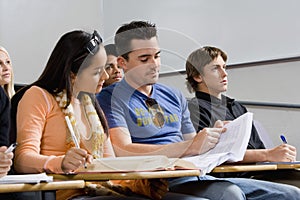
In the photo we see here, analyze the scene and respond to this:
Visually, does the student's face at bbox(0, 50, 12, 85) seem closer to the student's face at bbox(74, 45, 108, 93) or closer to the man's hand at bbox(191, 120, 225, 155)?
the student's face at bbox(74, 45, 108, 93)

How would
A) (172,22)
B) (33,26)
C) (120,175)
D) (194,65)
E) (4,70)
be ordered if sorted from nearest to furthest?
1. (120,175)
2. (194,65)
3. (4,70)
4. (172,22)
5. (33,26)

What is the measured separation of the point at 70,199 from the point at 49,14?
2.38 meters

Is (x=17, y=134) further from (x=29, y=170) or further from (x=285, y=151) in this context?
(x=285, y=151)

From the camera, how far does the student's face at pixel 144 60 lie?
1.53 metres

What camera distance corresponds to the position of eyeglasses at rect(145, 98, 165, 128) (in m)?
1.79

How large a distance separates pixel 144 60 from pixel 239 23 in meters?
1.68

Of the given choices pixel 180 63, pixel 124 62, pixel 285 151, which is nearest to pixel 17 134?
pixel 124 62

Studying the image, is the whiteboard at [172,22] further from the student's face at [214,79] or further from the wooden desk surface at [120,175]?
the wooden desk surface at [120,175]

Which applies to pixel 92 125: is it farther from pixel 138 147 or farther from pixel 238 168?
pixel 238 168

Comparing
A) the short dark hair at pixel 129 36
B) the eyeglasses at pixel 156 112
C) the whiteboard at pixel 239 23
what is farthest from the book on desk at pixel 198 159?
the whiteboard at pixel 239 23

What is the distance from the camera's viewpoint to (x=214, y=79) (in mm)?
2283

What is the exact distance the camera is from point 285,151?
1.87 m

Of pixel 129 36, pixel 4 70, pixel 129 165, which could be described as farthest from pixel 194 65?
pixel 4 70

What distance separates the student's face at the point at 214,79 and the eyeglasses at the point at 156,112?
268 mm
